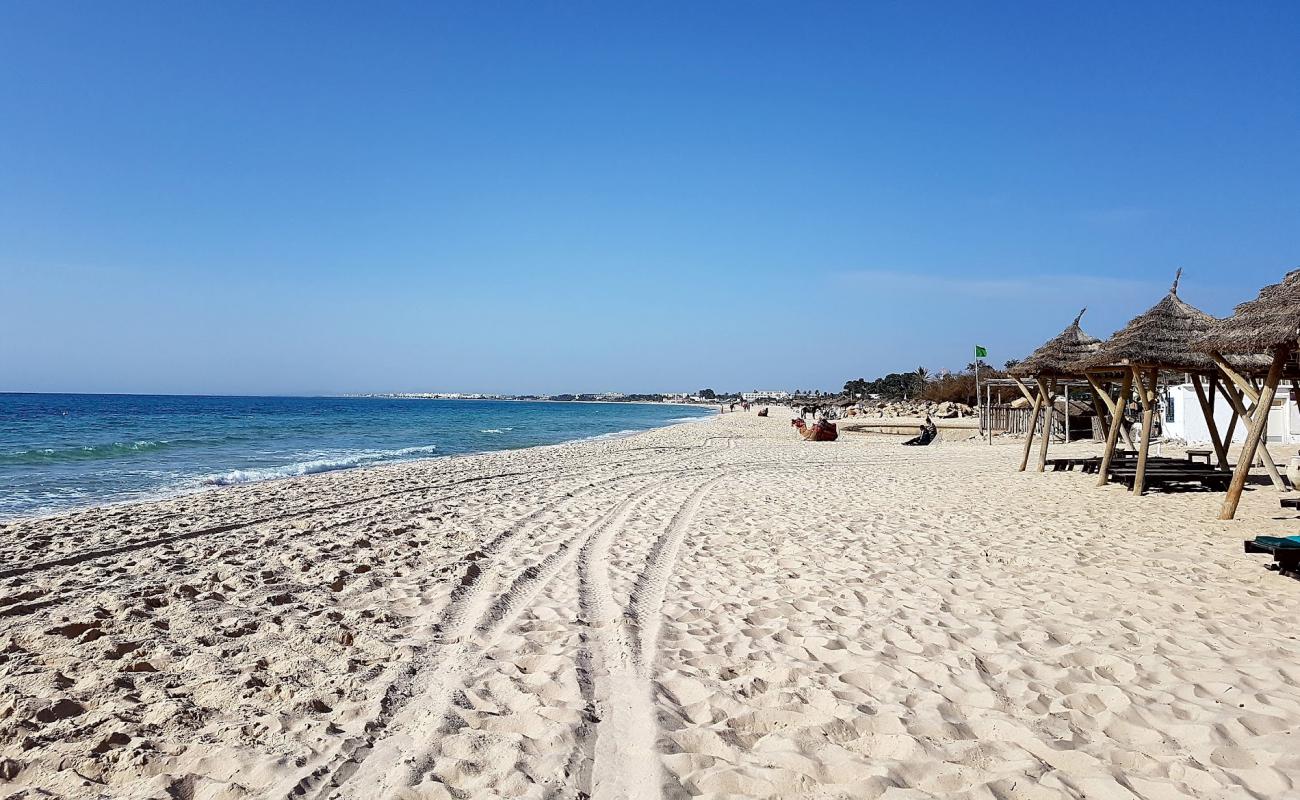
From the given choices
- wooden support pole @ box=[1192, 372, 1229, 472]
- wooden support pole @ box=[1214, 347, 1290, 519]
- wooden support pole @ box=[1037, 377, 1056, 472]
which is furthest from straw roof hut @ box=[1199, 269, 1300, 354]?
wooden support pole @ box=[1037, 377, 1056, 472]

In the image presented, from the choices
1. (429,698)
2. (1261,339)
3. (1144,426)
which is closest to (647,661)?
(429,698)

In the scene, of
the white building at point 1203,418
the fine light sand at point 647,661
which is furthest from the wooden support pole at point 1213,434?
the white building at point 1203,418

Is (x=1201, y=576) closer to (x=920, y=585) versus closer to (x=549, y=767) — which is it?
(x=920, y=585)

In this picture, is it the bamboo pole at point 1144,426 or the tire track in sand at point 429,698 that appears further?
the bamboo pole at point 1144,426

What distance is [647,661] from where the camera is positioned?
4.07 meters

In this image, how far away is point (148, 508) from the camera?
1002 cm

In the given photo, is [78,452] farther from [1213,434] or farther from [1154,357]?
[1213,434]

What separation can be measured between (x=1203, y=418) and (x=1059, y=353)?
11.0 metres

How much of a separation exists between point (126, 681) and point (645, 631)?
2.77m

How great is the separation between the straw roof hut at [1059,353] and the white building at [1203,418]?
646 centimetres

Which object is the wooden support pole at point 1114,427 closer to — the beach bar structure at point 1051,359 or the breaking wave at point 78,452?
the beach bar structure at point 1051,359

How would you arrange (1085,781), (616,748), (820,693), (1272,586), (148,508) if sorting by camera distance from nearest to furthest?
(1085,781)
(616,748)
(820,693)
(1272,586)
(148,508)

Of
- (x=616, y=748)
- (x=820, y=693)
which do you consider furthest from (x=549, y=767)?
(x=820, y=693)

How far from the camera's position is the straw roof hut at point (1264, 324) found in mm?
7210
